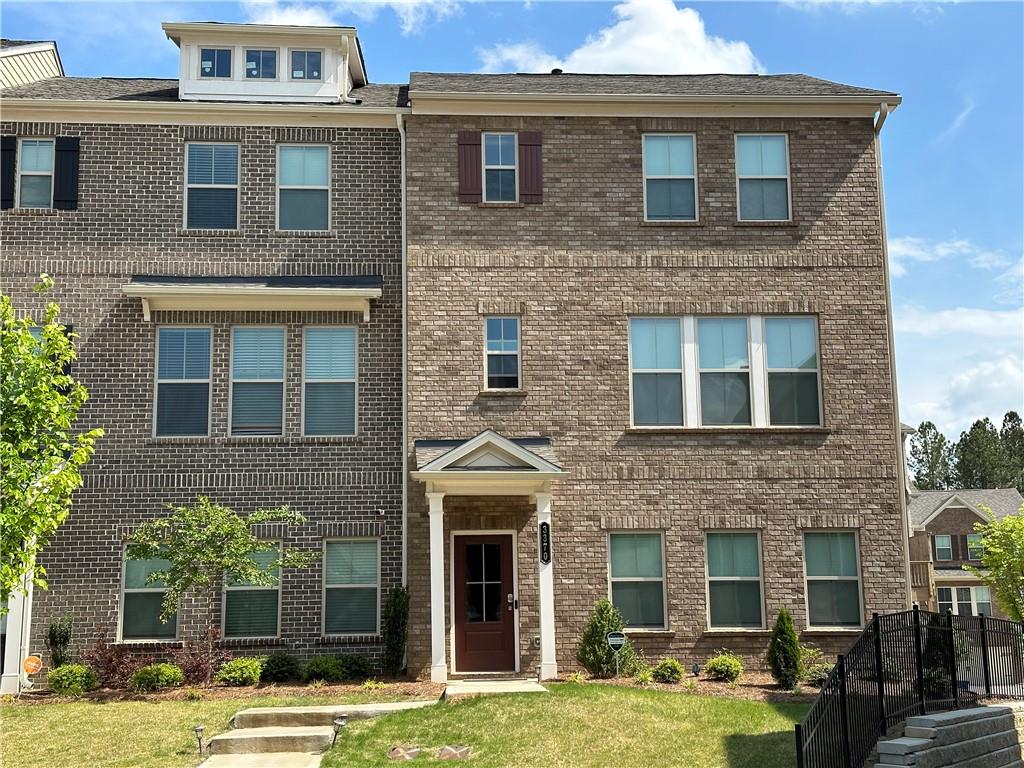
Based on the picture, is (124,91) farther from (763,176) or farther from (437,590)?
(763,176)

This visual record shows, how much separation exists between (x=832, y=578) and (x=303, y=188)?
1133 centimetres

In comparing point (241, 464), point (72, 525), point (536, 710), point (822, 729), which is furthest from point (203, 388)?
point (822, 729)

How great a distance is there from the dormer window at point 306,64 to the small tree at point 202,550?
798 cm

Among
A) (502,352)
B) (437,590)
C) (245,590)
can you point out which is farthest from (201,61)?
(437,590)

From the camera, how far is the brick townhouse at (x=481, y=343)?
1719 cm

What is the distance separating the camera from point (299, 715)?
43.8 feet

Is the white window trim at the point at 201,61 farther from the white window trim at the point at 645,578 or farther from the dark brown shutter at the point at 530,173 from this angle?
the white window trim at the point at 645,578

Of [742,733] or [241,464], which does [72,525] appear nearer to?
[241,464]

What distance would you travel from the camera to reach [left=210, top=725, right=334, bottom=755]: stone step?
12312mm

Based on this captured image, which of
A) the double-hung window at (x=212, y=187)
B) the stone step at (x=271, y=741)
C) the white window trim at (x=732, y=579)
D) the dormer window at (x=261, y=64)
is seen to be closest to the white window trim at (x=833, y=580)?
the white window trim at (x=732, y=579)

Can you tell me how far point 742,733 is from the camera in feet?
40.7

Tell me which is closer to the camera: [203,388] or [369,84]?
[203,388]

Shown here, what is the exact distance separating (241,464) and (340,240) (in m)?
4.22

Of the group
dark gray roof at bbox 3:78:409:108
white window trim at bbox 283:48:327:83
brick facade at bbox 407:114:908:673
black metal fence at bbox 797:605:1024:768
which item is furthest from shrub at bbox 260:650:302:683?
white window trim at bbox 283:48:327:83
